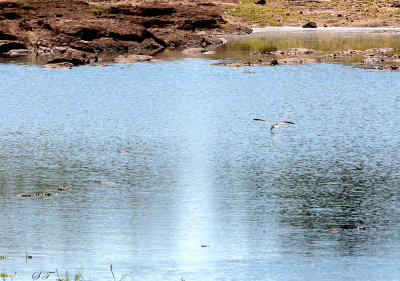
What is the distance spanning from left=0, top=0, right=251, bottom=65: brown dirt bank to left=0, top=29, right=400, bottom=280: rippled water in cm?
2909

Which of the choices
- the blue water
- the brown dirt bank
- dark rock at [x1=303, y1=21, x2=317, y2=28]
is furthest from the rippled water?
dark rock at [x1=303, y1=21, x2=317, y2=28]

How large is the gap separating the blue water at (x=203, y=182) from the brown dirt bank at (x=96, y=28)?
28.6 metres

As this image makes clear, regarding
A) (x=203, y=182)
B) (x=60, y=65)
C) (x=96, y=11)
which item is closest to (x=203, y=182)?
(x=203, y=182)

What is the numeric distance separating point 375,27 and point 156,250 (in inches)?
4094

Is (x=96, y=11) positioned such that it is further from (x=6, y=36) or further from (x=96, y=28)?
(x=6, y=36)

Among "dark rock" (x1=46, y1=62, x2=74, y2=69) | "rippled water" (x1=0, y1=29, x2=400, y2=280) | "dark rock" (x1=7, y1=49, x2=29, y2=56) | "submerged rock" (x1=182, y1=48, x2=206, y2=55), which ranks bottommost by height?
"submerged rock" (x1=182, y1=48, x2=206, y2=55)

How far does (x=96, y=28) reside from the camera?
85.4 m

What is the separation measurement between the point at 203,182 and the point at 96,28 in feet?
201

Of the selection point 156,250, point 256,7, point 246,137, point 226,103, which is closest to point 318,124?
point 246,137

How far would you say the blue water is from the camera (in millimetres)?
18641

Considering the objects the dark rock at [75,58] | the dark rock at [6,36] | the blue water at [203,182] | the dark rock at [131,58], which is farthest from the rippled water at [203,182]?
the dark rock at [6,36]

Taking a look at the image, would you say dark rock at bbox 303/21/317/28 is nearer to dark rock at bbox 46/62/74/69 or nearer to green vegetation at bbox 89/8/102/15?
green vegetation at bbox 89/8/102/15

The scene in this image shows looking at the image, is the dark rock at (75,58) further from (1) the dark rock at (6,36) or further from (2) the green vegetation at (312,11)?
(2) the green vegetation at (312,11)

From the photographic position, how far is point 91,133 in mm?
37438
